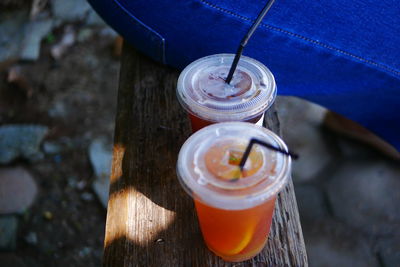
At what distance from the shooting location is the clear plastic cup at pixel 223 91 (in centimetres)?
103

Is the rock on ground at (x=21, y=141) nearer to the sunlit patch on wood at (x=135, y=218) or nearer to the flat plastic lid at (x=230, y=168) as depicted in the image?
the sunlit patch on wood at (x=135, y=218)

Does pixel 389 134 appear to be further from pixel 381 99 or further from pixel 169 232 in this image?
pixel 169 232

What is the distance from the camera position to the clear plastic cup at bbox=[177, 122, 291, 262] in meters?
0.84

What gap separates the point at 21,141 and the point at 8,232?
0.62m

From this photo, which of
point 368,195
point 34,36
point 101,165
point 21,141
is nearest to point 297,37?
point 368,195

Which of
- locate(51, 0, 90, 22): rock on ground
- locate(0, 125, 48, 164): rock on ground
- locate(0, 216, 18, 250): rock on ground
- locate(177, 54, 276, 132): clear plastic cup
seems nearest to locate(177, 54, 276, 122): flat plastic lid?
locate(177, 54, 276, 132): clear plastic cup

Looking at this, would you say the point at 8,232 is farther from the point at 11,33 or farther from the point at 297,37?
the point at 297,37

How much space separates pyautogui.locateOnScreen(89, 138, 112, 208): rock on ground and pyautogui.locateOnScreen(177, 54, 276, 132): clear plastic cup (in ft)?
4.99

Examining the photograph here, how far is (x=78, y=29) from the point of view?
3.54 m

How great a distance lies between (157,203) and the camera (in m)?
1.12

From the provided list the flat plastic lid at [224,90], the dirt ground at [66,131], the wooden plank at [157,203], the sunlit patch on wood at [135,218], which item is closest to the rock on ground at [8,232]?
the dirt ground at [66,131]

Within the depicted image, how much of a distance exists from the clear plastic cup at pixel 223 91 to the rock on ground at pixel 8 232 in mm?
1618

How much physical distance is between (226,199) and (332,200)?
173 cm

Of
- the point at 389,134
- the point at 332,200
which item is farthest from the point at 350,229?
the point at 389,134
